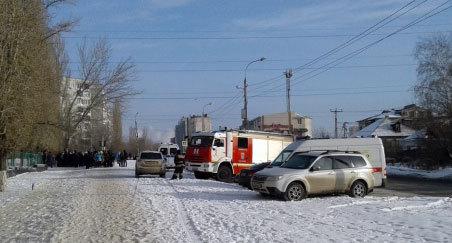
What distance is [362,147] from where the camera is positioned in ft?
89.7

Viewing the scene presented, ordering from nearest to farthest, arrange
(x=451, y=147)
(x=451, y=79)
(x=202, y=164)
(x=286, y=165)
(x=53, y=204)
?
1. (x=53, y=204)
2. (x=286, y=165)
3. (x=202, y=164)
4. (x=451, y=147)
5. (x=451, y=79)

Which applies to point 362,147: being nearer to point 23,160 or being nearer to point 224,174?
point 224,174

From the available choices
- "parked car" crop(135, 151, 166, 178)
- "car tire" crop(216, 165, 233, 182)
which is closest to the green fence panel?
"parked car" crop(135, 151, 166, 178)

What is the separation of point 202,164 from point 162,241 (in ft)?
76.7

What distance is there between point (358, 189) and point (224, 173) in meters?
15.1

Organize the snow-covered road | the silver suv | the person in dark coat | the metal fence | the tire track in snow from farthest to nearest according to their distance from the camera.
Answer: the metal fence < the person in dark coat < the silver suv < the tire track in snow < the snow-covered road

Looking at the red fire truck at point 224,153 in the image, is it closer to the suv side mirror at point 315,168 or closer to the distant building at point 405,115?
the suv side mirror at point 315,168

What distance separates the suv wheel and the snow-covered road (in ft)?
42.5

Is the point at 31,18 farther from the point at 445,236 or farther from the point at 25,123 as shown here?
the point at 445,236

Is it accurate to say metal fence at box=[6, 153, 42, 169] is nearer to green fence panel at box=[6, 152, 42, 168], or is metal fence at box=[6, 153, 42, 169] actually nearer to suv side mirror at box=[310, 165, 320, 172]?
green fence panel at box=[6, 152, 42, 168]

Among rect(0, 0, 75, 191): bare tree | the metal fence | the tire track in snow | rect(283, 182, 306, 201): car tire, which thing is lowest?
the tire track in snow

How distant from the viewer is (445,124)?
55.5 metres

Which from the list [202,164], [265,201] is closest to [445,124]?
[202,164]

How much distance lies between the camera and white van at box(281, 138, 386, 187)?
23495 mm
